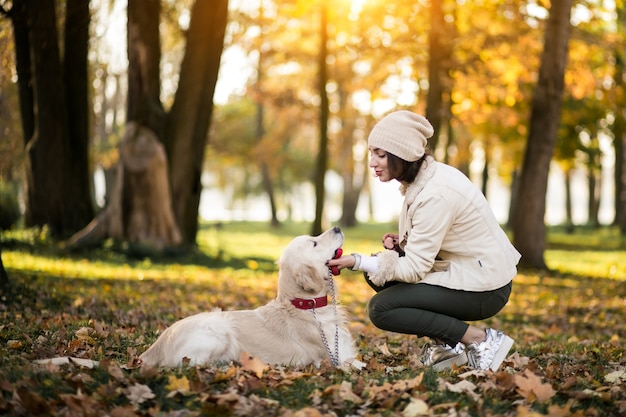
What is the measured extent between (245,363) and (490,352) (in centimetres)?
183

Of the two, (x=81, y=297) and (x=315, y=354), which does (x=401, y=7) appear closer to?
(x=81, y=297)

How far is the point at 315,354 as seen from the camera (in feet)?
→ 18.8

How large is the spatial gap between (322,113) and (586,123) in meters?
11.1

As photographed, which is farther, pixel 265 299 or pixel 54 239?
pixel 54 239

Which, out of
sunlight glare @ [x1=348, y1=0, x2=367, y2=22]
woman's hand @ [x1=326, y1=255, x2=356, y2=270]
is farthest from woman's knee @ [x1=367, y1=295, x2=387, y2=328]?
sunlight glare @ [x1=348, y1=0, x2=367, y2=22]

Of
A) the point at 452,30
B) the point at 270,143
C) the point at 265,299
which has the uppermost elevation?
the point at 452,30

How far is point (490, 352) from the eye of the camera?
5484 mm

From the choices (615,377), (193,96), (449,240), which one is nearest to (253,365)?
(449,240)

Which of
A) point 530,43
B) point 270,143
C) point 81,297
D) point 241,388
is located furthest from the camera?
point 270,143

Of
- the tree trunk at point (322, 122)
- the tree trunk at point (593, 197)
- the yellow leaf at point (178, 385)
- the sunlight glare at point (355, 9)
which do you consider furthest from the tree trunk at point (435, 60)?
the tree trunk at point (593, 197)

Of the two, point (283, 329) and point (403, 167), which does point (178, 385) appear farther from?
point (403, 167)

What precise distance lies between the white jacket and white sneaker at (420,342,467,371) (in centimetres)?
59

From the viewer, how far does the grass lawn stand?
172 inches

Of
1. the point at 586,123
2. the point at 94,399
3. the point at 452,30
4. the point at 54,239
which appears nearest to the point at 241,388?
the point at 94,399
